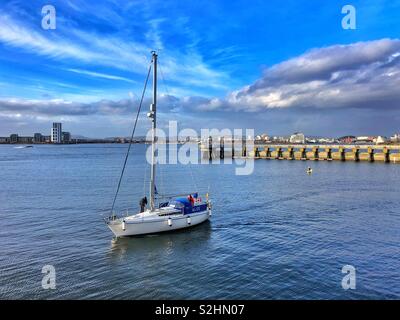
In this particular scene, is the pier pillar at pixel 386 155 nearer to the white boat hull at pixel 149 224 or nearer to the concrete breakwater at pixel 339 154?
the concrete breakwater at pixel 339 154

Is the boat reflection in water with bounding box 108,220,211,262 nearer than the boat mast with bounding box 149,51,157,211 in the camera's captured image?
Yes

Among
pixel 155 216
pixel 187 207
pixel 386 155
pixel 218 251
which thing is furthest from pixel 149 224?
pixel 386 155

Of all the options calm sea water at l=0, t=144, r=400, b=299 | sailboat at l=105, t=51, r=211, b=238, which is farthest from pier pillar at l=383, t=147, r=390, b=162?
sailboat at l=105, t=51, r=211, b=238

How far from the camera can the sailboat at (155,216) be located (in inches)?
1166

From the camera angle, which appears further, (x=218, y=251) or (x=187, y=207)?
(x=187, y=207)

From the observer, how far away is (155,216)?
102 feet

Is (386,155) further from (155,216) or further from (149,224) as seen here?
(149,224)

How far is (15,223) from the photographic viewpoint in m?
36.1

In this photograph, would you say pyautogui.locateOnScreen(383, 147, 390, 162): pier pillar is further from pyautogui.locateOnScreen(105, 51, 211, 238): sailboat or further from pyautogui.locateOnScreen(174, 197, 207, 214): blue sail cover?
pyautogui.locateOnScreen(174, 197, 207, 214): blue sail cover

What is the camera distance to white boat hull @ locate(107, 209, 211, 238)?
2934 centimetres

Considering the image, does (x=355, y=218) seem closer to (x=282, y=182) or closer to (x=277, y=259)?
(x=277, y=259)

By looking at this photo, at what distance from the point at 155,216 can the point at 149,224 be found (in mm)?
1001
